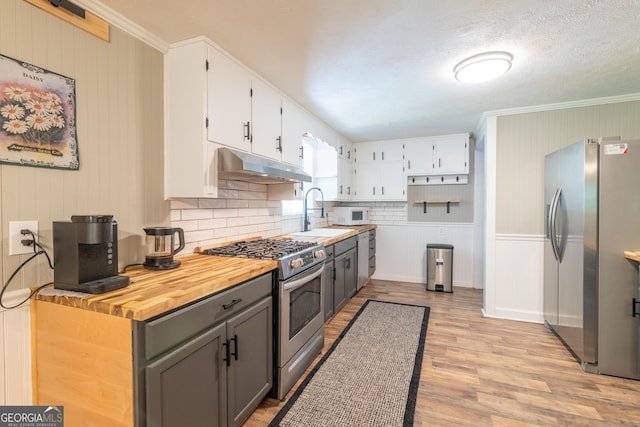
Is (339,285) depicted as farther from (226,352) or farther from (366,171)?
(366,171)

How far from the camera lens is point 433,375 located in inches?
86.7

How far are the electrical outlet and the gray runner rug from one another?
1551 mm

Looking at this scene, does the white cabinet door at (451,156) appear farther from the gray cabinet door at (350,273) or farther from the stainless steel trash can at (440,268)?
the gray cabinet door at (350,273)

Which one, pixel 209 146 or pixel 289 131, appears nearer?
pixel 209 146

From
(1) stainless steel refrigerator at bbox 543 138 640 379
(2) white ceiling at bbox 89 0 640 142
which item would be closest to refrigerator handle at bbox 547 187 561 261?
(1) stainless steel refrigerator at bbox 543 138 640 379

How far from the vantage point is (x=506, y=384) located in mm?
2092

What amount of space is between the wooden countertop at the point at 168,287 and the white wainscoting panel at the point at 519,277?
9.28 ft

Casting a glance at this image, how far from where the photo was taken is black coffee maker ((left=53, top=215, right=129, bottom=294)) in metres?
1.21

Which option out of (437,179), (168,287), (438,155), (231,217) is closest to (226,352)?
(168,287)


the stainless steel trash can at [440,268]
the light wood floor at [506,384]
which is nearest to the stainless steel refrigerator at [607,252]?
the light wood floor at [506,384]

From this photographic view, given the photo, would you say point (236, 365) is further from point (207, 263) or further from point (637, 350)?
point (637, 350)

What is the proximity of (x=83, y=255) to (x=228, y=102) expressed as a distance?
1.30 metres

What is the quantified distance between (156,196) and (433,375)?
237cm

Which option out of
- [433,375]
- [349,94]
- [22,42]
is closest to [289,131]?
[349,94]
